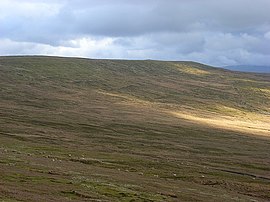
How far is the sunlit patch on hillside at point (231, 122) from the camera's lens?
156262mm

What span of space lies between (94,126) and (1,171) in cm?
8670

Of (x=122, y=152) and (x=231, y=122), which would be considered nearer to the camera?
(x=122, y=152)

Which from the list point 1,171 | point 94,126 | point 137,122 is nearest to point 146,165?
point 1,171

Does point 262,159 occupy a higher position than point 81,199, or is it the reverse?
point 81,199

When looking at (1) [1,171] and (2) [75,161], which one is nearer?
(1) [1,171]

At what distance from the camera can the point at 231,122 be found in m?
177

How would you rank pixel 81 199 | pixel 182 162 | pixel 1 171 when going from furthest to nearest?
pixel 182 162, pixel 1 171, pixel 81 199

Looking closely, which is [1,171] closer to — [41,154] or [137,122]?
[41,154]

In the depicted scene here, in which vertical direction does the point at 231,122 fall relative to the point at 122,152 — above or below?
below

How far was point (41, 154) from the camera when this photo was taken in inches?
3137

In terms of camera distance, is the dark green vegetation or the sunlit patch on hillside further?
the sunlit patch on hillside

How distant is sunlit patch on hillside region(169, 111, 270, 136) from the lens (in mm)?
156262

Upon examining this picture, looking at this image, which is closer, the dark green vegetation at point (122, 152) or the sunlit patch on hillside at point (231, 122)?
the dark green vegetation at point (122, 152)

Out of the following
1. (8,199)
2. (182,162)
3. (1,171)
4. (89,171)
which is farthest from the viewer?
(182,162)
